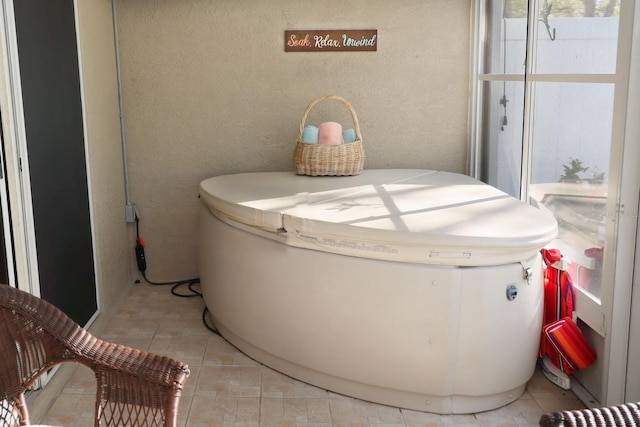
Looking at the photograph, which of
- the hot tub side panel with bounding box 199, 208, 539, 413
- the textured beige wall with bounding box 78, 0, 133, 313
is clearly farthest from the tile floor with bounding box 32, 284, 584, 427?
the textured beige wall with bounding box 78, 0, 133, 313

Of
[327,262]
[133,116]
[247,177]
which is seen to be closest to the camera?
[327,262]

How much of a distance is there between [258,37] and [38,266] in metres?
1.97

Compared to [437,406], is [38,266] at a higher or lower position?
higher

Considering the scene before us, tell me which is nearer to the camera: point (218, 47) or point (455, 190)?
point (455, 190)

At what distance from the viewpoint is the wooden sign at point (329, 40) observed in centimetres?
426

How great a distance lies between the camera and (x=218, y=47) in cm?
427

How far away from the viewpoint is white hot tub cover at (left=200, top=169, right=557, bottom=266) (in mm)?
2699

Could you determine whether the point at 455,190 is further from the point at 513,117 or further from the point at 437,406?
the point at 437,406

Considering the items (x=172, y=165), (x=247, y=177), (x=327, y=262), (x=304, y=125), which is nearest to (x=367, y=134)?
(x=304, y=125)

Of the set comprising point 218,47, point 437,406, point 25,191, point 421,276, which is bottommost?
point 437,406

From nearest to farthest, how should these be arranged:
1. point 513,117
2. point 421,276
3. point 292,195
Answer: point 421,276 < point 292,195 < point 513,117

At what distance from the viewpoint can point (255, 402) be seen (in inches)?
118

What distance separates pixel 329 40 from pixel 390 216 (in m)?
1.65

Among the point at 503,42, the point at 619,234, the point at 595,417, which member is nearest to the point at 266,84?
the point at 503,42
